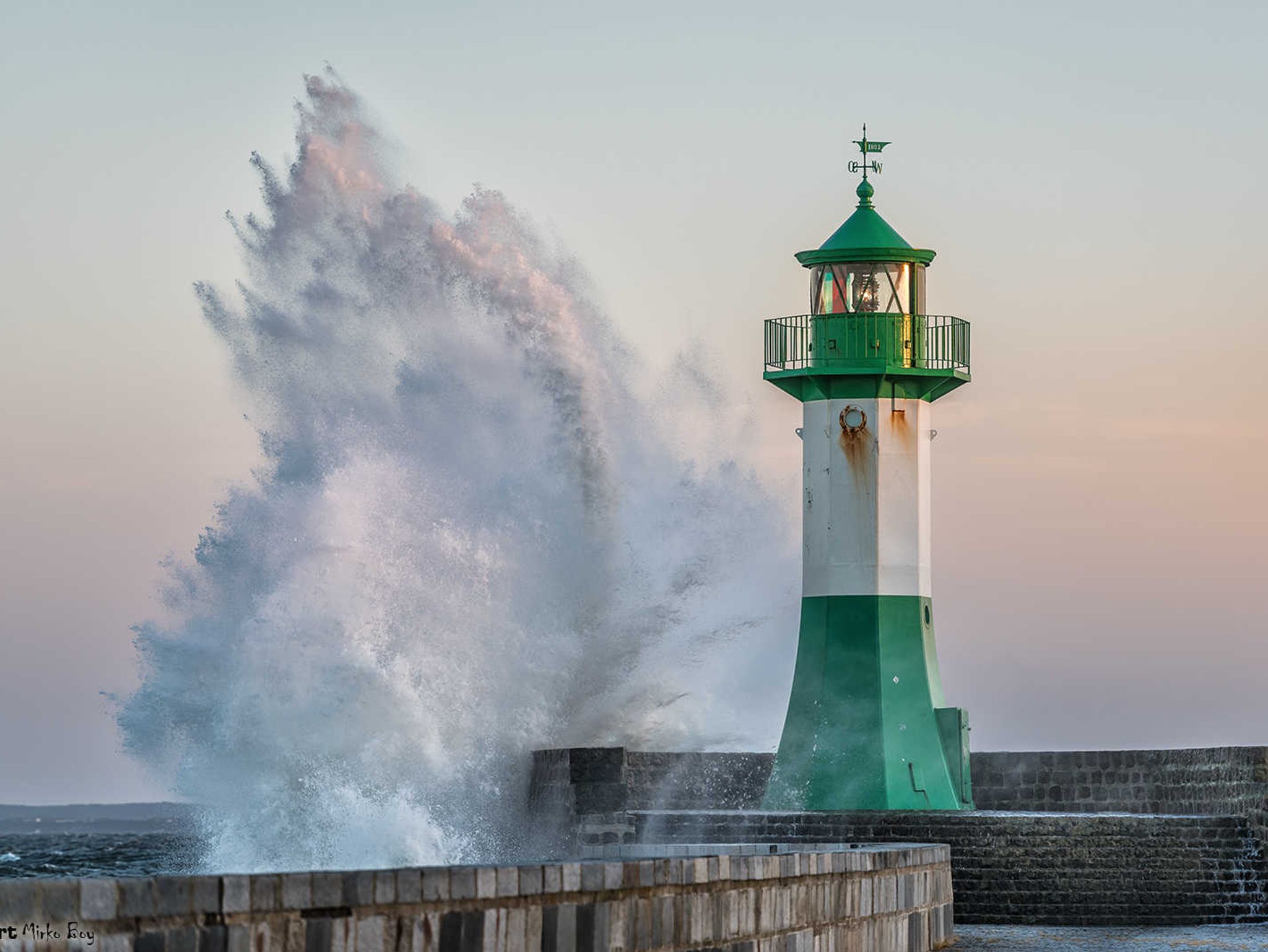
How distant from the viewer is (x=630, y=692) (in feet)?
71.9

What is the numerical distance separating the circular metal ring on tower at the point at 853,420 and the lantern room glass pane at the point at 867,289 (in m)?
0.98

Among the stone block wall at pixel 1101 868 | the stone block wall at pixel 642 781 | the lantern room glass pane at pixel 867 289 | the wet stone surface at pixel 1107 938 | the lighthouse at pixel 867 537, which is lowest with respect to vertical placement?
Result: the wet stone surface at pixel 1107 938

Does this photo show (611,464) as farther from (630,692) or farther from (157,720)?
(157,720)

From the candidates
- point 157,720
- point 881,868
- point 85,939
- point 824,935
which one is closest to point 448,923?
point 85,939

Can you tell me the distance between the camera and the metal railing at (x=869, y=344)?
1983 centimetres

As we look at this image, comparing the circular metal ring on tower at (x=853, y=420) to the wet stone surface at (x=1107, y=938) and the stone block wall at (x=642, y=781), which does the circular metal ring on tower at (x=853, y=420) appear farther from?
the wet stone surface at (x=1107, y=938)

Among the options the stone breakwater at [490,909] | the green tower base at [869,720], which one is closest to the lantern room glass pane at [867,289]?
the green tower base at [869,720]

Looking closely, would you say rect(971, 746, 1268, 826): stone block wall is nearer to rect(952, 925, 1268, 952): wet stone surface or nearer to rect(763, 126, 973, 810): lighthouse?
rect(763, 126, 973, 810): lighthouse

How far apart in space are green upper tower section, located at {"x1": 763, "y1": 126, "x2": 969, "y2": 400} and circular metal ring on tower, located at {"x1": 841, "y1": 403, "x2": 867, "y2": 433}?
0.46 ft

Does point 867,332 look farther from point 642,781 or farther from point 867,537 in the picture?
point 642,781

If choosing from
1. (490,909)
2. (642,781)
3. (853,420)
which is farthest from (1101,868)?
(490,909)

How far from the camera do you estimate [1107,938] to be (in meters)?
14.7

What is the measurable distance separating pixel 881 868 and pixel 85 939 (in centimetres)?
685

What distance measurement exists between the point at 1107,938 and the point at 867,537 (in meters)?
5.74
